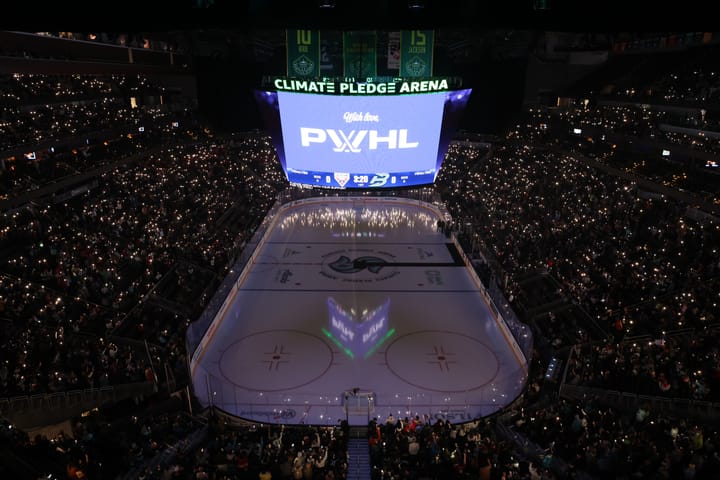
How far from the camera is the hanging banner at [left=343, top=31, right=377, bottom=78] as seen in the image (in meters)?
18.6

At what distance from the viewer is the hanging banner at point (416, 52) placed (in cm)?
1912

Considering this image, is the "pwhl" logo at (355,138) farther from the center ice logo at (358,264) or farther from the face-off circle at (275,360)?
the center ice logo at (358,264)

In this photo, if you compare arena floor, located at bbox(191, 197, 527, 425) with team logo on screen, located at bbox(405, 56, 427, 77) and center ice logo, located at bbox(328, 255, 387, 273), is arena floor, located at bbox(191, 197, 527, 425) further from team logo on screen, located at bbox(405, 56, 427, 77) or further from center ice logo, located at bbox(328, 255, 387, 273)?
team logo on screen, located at bbox(405, 56, 427, 77)

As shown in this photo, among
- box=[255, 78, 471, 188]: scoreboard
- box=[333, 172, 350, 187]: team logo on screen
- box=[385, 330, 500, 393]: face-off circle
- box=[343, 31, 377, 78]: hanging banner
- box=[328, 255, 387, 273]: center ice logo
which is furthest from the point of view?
box=[328, 255, 387, 273]: center ice logo

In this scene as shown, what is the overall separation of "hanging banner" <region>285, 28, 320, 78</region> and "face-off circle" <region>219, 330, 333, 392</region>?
9.38 m

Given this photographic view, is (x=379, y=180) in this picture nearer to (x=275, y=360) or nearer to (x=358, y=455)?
(x=275, y=360)

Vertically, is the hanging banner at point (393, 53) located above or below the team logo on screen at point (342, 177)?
above

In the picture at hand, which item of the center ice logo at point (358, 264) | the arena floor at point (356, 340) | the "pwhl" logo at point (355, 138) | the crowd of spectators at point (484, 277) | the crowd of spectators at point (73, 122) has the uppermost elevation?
the "pwhl" logo at point (355, 138)

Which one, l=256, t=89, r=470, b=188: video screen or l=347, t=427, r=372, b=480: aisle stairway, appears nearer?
l=347, t=427, r=372, b=480: aisle stairway

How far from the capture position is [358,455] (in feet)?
40.1

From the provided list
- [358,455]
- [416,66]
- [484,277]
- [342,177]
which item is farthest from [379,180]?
[358,455]

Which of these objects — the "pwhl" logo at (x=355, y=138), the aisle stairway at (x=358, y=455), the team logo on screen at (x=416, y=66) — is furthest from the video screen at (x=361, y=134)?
the aisle stairway at (x=358, y=455)

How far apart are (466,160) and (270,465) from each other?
31040 mm

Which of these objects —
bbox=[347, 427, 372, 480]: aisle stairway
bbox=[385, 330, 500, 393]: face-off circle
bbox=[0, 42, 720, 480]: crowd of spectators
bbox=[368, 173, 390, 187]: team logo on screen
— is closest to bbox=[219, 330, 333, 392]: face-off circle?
bbox=[0, 42, 720, 480]: crowd of spectators
